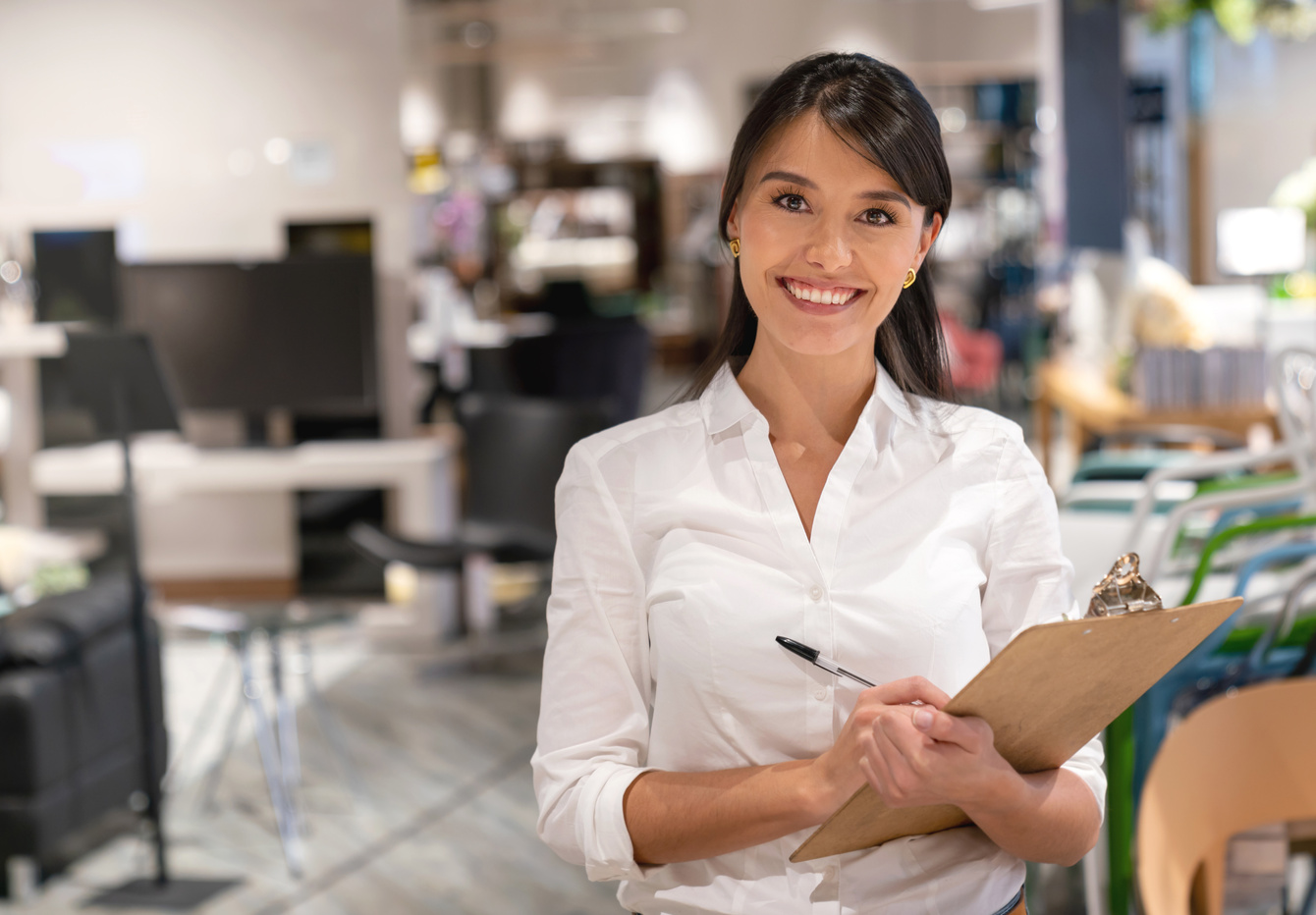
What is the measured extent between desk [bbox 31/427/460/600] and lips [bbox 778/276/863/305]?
4256 mm

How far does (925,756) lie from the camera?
3.70 ft

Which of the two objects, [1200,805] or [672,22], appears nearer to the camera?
[1200,805]

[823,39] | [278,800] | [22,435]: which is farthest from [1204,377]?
[823,39]

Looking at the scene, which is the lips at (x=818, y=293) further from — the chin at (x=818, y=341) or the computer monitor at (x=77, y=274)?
the computer monitor at (x=77, y=274)

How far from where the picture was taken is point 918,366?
151 cm

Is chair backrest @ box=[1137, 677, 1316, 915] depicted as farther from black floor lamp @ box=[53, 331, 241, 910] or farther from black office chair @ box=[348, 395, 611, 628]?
black office chair @ box=[348, 395, 611, 628]

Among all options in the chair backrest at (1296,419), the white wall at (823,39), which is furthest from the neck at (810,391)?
the white wall at (823,39)

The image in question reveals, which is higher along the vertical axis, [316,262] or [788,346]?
[316,262]

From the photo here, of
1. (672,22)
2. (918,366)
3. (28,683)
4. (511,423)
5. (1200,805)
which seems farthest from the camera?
(672,22)

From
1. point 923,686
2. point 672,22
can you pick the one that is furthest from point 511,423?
point 672,22

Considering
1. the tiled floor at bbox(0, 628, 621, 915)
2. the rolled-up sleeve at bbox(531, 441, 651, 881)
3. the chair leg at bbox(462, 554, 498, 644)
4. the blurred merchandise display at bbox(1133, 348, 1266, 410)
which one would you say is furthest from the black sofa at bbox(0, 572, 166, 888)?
the blurred merchandise display at bbox(1133, 348, 1266, 410)

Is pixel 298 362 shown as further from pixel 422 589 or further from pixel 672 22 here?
pixel 672 22

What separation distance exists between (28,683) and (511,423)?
2.29 m

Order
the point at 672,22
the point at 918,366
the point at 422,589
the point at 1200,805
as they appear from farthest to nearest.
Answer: the point at 672,22 < the point at 422,589 < the point at 1200,805 < the point at 918,366
